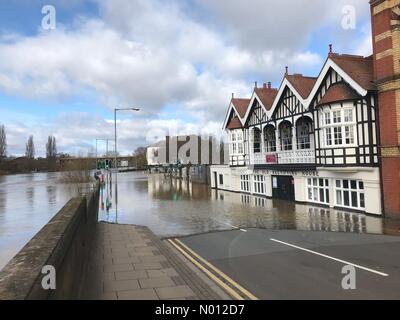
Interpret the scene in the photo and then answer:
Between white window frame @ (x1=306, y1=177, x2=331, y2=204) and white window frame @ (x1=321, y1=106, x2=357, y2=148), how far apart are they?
284 centimetres

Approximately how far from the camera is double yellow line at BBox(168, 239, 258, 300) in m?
7.59

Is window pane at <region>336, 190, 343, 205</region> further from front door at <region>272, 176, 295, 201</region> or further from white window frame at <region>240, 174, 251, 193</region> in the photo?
white window frame at <region>240, 174, 251, 193</region>

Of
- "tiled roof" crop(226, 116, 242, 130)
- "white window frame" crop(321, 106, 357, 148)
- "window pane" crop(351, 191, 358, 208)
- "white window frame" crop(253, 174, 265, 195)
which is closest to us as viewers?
"white window frame" crop(321, 106, 357, 148)

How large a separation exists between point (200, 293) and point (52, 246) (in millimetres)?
3279

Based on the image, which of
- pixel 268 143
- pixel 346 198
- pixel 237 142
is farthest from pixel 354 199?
pixel 237 142

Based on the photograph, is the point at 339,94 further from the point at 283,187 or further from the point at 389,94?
the point at 283,187

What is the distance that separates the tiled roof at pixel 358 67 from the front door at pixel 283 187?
357 inches

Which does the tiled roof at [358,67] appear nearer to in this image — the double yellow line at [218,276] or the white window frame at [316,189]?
the white window frame at [316,189]

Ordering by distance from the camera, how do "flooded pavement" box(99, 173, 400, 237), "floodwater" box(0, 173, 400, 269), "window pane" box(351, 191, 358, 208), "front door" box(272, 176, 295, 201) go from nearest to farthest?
"floodwater" box(0, 173, 400, 269) < "flooded pavement" box(99, 173, 400, 237) < "window pane" box(351, 191, 358, 208) < "front door" box(272, 176, 295, 201)

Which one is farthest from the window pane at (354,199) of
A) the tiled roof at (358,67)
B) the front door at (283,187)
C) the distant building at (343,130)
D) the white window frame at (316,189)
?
the front door at (283,187)

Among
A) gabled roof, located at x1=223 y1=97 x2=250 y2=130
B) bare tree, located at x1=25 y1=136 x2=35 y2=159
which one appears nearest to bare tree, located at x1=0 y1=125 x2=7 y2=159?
bare tree, located at x1=25 y1=136 x2=35 y2=159

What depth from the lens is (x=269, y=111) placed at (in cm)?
2889

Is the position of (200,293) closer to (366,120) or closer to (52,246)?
(52,246)
